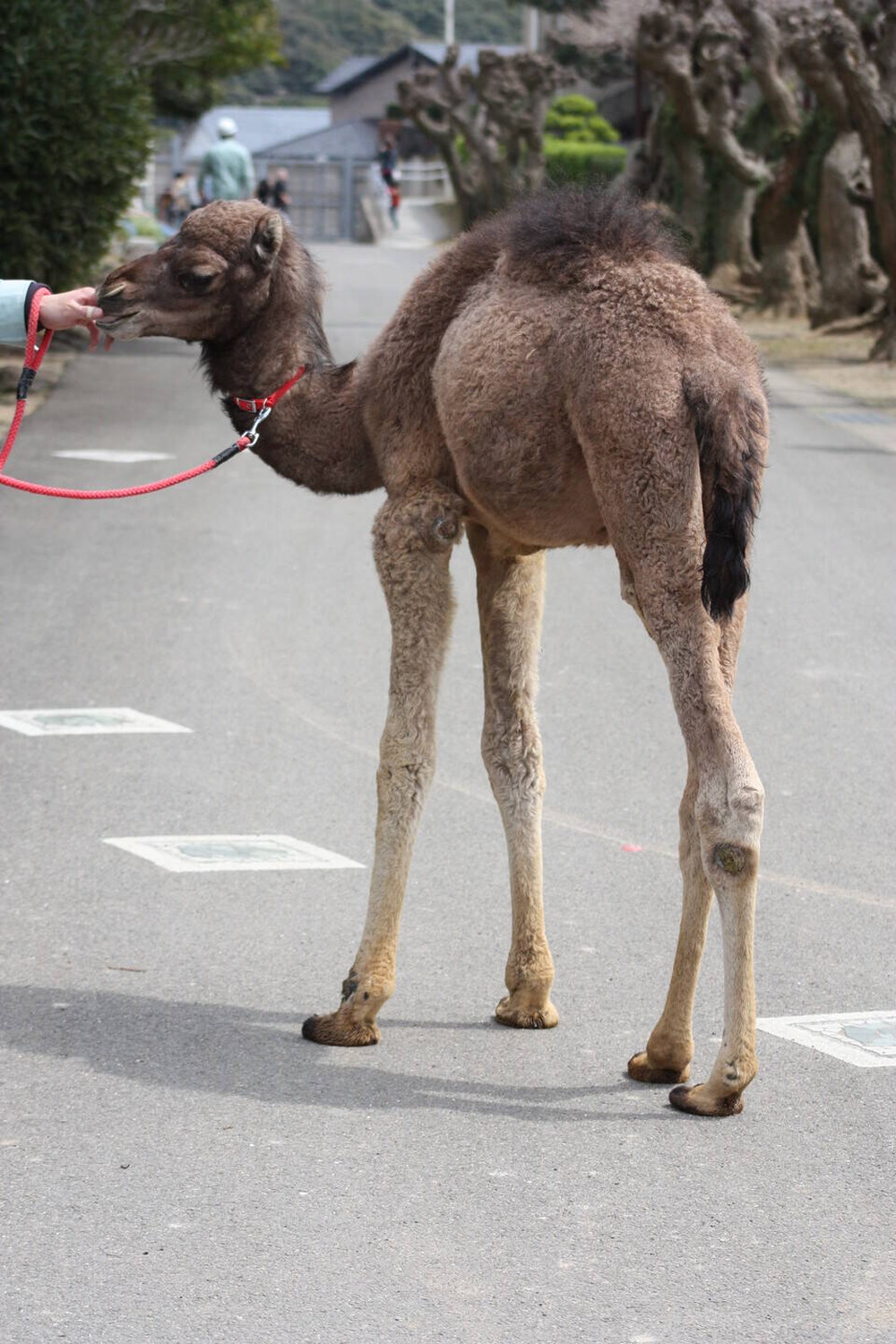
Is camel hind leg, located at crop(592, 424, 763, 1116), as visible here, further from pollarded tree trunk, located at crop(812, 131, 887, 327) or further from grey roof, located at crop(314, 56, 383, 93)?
grey roof, located at crop(314, 56, 383, 93)

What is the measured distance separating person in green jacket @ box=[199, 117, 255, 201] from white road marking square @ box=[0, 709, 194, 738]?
488 inches

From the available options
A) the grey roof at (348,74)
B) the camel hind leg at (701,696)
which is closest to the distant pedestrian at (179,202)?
the camel hind leg at (701,696)

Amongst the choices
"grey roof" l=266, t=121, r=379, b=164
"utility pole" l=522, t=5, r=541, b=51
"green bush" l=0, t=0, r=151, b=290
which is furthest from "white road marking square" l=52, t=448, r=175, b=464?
"grey roof" l=266, t=121, r=379, b=164

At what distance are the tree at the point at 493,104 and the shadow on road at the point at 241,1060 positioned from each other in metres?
41.5

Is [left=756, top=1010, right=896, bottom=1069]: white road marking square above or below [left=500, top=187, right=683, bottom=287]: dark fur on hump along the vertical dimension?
below

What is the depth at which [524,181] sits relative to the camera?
42.1 meters

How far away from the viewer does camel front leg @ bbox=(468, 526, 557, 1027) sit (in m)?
5.30

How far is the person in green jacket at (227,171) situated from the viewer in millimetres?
20016

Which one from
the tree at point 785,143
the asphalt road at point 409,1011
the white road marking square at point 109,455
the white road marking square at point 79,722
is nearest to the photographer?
the asphalt road at point 409,1011

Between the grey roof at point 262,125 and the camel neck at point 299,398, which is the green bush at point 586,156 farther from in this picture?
the camel neck at point 299,398

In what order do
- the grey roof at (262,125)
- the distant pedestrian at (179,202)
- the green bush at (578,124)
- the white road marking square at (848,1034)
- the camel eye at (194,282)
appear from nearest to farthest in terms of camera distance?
the white road marking square at (848,1034) < the camel eye at (194,282) < the distant pedestrian at (179,202) < the green bush at (578,124) < the grey roof at (262,125)

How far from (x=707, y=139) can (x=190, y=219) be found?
26.9 m

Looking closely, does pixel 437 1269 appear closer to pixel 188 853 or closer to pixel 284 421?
pixel 284 421

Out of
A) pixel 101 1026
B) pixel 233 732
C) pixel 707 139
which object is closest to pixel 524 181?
pixel 707 139
